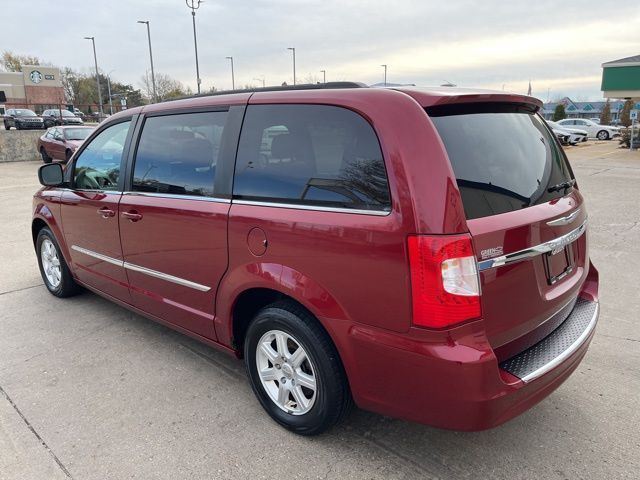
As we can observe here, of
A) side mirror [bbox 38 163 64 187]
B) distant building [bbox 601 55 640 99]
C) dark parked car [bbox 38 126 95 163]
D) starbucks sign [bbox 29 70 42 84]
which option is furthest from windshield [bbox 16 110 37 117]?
starbucks sign [bbox 29 70 42 84]

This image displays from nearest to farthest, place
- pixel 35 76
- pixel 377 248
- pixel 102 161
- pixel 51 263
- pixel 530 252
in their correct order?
pixel 377 248 < pixel 530 252 < pixel 102 161 < pixel 51 263 < pixel 35 76

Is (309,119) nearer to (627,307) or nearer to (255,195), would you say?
(255,195)

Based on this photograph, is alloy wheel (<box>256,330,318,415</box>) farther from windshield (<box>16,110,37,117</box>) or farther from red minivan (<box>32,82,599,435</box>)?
windshield (<box>16,110,37,117</box>)

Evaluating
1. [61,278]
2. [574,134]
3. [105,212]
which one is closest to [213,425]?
[105,212]

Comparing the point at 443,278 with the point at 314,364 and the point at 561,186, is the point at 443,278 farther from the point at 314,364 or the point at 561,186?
the point at 561,186

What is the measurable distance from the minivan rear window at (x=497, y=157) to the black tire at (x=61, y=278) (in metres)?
3.87

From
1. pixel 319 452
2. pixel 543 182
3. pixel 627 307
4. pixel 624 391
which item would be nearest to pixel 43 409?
pixel 319 452

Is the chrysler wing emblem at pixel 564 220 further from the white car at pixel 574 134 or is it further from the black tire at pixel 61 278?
the white car at pixel 574 134

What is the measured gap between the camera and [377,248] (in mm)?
2088

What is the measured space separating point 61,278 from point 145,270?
1781mm

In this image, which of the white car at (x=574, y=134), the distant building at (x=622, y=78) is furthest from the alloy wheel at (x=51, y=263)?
the distant building at (x=622, y=78)

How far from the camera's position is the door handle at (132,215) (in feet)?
11.1

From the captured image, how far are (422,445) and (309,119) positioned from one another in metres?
1.77

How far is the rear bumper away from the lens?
1998 mm
